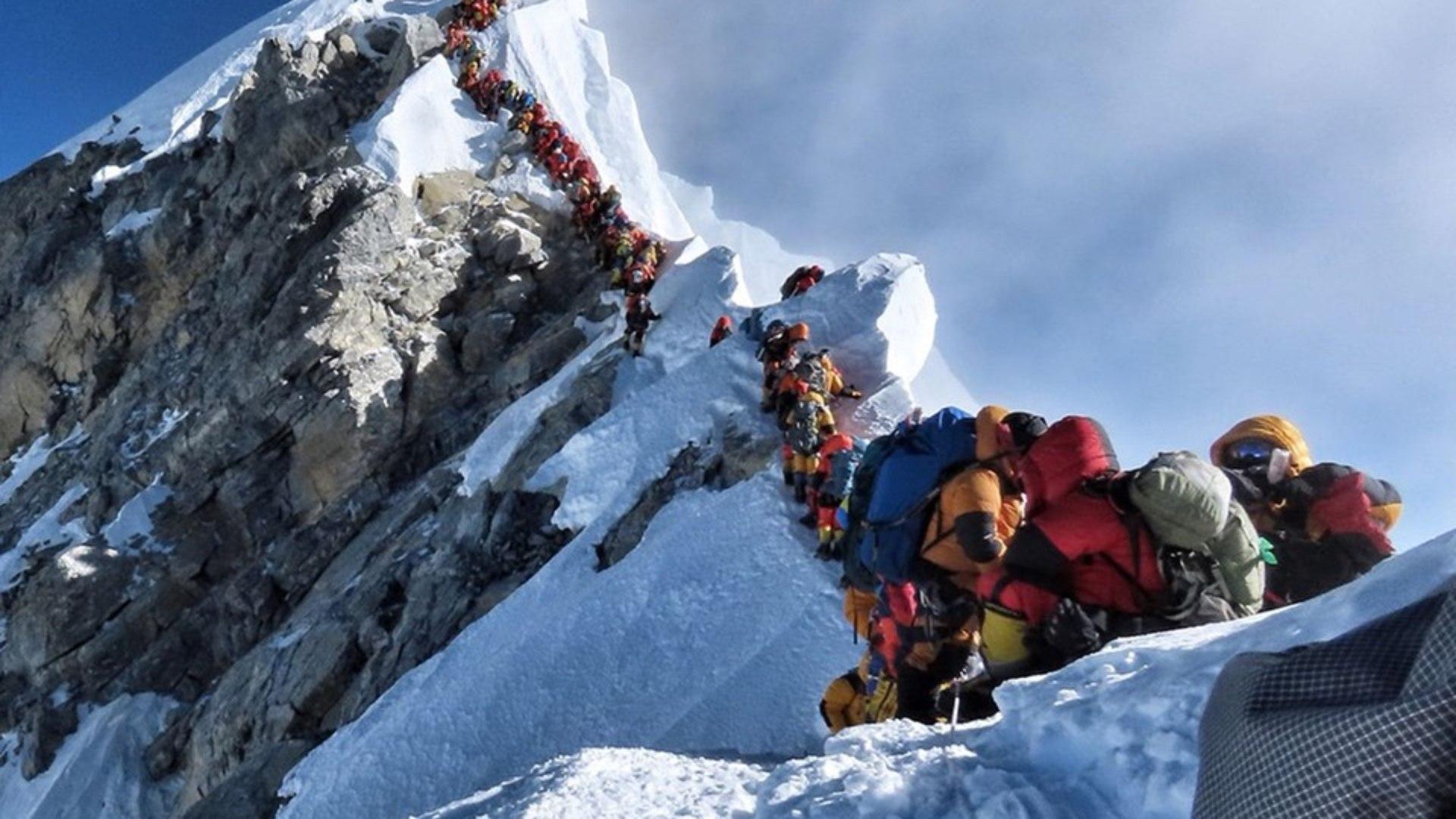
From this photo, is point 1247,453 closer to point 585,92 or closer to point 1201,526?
point 1201,526

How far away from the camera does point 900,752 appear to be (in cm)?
375

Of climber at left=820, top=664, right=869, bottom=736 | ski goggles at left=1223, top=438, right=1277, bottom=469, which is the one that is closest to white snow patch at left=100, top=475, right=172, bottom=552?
climber at left=820, top=664, right=869, bottom=736

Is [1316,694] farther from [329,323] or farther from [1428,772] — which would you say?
[329,323]

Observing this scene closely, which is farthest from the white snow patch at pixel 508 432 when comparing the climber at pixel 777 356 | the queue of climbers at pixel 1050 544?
the queue of climbers at pixel 1050 544

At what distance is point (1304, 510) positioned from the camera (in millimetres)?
5926

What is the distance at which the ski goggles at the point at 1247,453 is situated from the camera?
6152 millimetres

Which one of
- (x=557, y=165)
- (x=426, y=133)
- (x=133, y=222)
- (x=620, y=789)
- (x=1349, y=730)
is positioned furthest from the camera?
Answer: (x=133, y=222)

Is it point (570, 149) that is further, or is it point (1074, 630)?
point (570, 149)

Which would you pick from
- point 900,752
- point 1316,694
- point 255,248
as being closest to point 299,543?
point 255,248

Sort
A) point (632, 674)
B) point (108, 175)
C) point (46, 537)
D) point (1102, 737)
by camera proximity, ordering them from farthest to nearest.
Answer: point (108, 175) → point (46, 537) → point (632, 674) → point (1102, 737)

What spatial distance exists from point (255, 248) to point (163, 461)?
5827mm

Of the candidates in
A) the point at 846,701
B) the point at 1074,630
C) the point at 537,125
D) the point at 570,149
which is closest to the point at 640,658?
the point at 846,701

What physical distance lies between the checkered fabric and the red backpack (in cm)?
237

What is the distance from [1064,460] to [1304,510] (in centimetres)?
266
